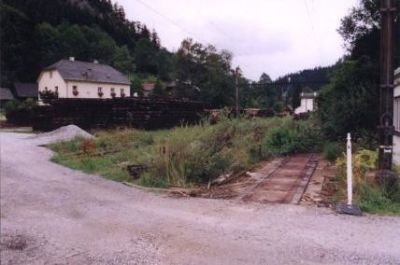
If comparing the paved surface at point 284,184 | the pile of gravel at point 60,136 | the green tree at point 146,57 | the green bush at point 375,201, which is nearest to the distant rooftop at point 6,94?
the green tree at point 146,57

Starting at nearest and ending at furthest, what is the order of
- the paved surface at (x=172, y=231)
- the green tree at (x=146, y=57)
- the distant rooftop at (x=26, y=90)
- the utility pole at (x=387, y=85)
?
1. the paved surface at (x=172, y=231)
2. the utility pole at (x=387, y=85)
3. the distant rooftop at (x=26, y=90)
4. the green tree at (x=146, y=57)

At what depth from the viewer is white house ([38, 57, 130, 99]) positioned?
54.3 m

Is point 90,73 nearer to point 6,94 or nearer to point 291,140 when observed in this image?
point 6,94

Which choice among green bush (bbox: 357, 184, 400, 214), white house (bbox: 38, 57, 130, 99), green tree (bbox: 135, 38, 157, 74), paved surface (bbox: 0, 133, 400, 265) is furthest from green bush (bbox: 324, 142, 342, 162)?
green tree (bbox: 135, 38, 157, 74)

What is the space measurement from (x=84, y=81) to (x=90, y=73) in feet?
5.09

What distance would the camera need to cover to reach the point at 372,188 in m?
7.93

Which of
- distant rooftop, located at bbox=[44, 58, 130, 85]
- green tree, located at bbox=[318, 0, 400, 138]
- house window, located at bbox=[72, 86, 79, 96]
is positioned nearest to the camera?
green tree, located at bbox=[318, 0, 400, 138]

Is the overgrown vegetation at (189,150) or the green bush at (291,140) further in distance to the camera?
the green bush at (291,140)

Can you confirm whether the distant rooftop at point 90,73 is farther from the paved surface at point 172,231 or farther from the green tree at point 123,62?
the paved surface at point 172,231

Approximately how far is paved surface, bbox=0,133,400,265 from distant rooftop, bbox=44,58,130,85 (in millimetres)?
44948

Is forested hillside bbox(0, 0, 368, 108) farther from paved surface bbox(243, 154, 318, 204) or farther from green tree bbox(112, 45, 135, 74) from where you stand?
paved surface bbox(243, 154, 318, 204)

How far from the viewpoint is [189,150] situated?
10008 millimetres

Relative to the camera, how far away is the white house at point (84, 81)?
54.3 m

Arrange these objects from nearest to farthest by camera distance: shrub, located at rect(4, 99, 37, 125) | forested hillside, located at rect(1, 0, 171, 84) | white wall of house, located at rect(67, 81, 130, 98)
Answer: forested hillside, located at rect(1, 0, 171, 84) → shrub, located at rect(4, 99, 37, 125) → white wall of house, located at rect(67, 81, 130, 98)
